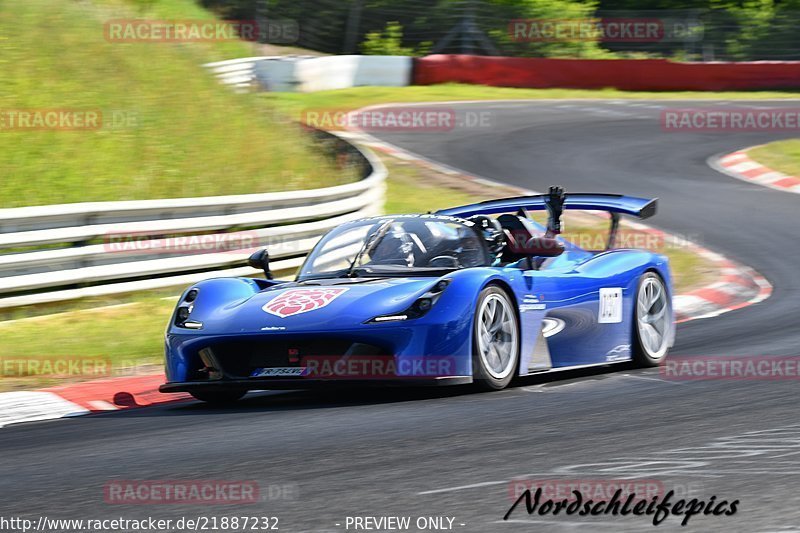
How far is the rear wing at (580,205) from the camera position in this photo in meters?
8.60

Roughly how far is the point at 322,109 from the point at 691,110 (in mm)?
7613

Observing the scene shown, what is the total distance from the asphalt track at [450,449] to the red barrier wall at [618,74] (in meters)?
20.9

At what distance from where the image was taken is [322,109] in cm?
2459

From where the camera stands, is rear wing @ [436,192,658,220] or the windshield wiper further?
rear wing @ [436,192,658,220]

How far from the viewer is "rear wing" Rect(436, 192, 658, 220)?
28.2 feet

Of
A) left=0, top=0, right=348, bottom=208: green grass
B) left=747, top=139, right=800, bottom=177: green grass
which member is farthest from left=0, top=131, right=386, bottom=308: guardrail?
left=747, top=139, right=800, bottom=177: green grass

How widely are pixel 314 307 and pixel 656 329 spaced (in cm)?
302

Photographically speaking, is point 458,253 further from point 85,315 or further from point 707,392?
point 85,315

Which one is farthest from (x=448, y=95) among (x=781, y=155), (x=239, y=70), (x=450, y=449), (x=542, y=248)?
(x=450, y=449)

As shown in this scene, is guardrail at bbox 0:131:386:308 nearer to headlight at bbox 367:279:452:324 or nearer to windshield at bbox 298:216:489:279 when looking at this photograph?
windshield at bbox 298:216:489:279

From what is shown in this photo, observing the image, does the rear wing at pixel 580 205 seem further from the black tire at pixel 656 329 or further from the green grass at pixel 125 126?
the green grass at pixel 125 126

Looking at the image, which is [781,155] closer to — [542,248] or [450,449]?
[542,248]

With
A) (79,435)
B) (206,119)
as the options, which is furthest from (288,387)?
(206,119)

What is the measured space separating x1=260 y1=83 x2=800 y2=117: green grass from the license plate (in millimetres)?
16845
